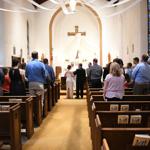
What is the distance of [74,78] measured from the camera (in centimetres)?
Result: 1611

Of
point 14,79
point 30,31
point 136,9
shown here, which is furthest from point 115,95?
point 30,31

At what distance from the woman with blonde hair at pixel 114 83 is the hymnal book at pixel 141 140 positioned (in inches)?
120

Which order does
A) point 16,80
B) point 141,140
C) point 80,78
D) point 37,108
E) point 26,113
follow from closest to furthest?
point 141,140
point 26,113
point 16,80
point 37,108
point 80,78

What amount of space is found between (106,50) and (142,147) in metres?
17.7

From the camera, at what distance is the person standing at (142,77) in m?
7.95

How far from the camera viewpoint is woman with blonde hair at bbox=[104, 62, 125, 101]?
20.3 ft

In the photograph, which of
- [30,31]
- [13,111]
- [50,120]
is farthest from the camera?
[30,31]

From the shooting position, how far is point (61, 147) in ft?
19.3

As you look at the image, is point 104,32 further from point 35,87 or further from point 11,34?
point 35,87

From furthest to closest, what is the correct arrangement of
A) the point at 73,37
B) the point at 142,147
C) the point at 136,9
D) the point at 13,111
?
the point at 73,37 < the point at 136,9 < the point at 13,111 < the point at 142,147

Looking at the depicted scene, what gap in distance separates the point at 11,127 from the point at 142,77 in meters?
3.80

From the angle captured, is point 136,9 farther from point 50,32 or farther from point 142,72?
point 50,32

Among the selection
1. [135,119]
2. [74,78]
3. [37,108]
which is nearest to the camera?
→ [135,119]

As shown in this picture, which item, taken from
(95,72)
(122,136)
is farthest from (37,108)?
(122,136)
